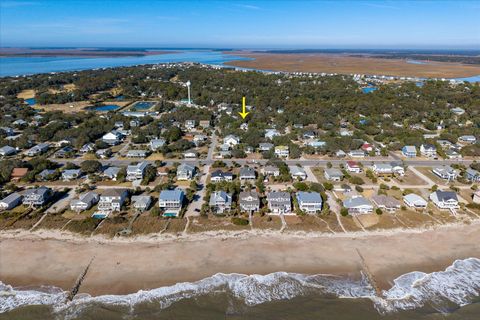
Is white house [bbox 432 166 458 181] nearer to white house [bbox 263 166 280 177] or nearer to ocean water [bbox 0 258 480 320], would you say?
ocean water [bbox 0 258 480 320]

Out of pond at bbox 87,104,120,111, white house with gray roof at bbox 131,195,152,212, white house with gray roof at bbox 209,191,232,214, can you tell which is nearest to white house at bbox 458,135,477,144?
white house with gray roof at bbox 209,191,232,214

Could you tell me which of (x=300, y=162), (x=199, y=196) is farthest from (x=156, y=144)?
(x=300, y=162)

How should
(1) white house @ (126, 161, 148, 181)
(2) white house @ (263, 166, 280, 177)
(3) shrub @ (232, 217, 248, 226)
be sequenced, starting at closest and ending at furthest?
(3) shrub @ (232, 217, 248, 226), (1) white house @ (126, 161, 148, 181), (2) white house @ (263, 166, 280, 177)

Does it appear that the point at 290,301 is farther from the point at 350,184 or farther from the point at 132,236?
the point at 350,184

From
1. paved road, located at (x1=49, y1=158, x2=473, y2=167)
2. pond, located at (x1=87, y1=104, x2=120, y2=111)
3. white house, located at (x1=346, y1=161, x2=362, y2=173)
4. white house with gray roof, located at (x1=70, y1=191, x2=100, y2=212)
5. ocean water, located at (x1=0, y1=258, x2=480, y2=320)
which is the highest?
pond, located at (x1=87, y1=104, x2=120, y2=111)

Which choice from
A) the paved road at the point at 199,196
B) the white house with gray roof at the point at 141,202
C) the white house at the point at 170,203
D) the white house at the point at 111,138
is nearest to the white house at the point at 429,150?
the paved road at the point at 199,196

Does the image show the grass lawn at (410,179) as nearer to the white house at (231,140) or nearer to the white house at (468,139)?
the white house at (468,139)
